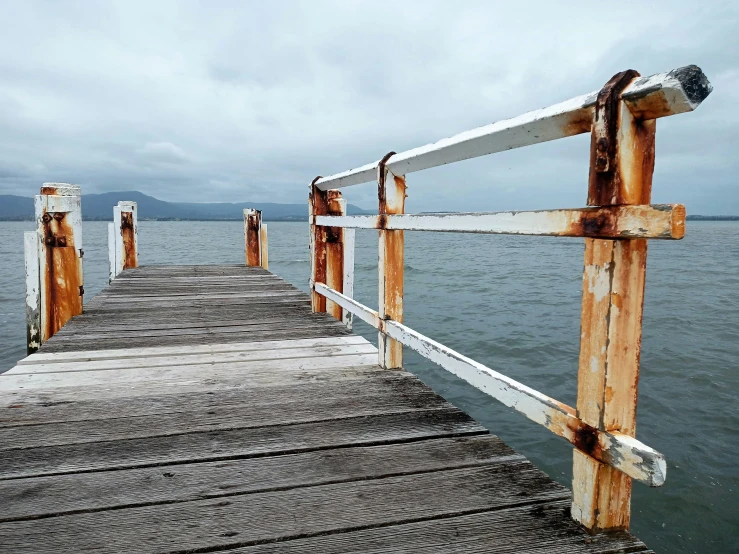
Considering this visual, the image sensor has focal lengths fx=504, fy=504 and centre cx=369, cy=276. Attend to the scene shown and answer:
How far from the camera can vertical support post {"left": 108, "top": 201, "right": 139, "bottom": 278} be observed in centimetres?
827

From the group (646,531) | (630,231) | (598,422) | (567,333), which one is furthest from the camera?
A: (567,333)

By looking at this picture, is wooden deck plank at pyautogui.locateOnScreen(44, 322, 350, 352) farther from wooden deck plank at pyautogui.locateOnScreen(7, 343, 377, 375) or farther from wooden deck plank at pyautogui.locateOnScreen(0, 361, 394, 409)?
wooden deck plank at pyautogui.locateOnScreen(0, 361, 394, 409)

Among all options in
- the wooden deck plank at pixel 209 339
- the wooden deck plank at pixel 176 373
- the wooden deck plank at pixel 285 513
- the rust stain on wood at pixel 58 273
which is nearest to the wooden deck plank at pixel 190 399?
the wooden deck plank at pixel 176 373

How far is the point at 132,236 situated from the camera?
8.53m

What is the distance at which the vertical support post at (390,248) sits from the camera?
2680 mm

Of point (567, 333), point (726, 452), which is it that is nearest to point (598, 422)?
point (726, 452)

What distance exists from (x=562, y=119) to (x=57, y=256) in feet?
14.1

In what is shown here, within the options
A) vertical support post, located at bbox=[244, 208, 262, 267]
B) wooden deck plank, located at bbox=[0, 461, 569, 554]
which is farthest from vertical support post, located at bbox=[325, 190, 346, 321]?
vertical support post, located at bbox=[244, 208, 262, 267]

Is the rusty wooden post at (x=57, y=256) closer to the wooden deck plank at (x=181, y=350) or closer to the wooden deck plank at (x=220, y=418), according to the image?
the wooden deck plank at (x=181, y=350)

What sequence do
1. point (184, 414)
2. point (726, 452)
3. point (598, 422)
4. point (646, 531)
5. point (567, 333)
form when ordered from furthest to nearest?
point (567, 333)
point (726, 452)
point (646, 531)
point (184, 414)
point (598, 422)

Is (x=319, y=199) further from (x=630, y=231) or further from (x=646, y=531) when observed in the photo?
(x=646, y=531)

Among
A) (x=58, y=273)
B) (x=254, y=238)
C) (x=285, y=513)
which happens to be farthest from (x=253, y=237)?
(x=285, y=513)

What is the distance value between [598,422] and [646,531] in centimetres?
338

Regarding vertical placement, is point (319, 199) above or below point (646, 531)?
above
